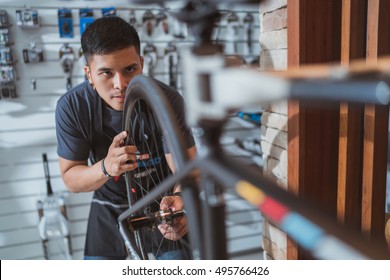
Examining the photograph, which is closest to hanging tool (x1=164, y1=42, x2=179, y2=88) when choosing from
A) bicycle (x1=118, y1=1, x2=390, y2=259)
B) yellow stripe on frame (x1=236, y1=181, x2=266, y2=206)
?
bicycle (x1=118, y1=1, x2=390, y2=259)

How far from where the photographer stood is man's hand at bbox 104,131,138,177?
1053 millimetres

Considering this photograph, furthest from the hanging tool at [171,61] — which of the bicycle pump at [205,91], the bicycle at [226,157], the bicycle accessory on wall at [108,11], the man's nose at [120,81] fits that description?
the bicycle pump at [205,91]

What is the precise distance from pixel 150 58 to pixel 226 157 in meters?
1.49

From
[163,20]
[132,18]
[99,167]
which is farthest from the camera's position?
[163,20]

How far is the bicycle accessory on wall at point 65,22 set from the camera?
5.39 feet

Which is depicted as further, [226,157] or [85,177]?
[85,177]

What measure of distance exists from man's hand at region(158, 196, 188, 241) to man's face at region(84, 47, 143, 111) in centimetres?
34

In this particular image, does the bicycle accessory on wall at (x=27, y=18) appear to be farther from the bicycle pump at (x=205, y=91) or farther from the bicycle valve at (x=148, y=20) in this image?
the bicycle pump at (x=205, y=91)

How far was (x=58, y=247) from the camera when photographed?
175 centimetres

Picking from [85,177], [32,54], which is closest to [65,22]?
[32,54]

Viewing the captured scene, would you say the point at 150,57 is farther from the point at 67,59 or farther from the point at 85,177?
the point at 85,177

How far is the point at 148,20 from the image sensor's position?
1.90 metres
